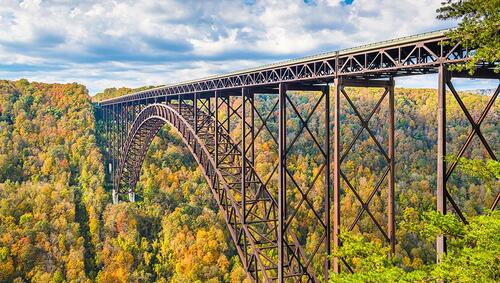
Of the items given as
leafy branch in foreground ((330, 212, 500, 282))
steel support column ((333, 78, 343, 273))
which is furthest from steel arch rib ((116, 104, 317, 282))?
leafy branch in foreground ((330, 212, 500, 282))

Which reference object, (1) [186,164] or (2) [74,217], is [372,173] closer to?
(1) [186,164]

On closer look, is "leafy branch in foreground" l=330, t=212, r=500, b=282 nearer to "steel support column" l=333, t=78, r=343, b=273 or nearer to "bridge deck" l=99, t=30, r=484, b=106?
"steel support column" l=333, t=78, r=343, b=273

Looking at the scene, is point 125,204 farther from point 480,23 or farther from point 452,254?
point 480,23

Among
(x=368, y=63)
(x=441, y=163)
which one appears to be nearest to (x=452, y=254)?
(x=441, y=163)

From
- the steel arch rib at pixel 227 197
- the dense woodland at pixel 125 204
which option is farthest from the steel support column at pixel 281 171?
the dense woodland at pixel 125 204

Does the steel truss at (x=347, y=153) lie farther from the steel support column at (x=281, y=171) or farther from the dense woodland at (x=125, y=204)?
the dense woodland at (x=125, y=204)

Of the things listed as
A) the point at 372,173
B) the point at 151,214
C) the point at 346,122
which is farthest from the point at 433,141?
the point at 151,214
